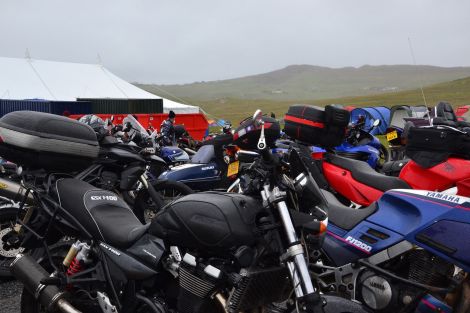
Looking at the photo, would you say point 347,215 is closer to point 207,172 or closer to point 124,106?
point 207,172

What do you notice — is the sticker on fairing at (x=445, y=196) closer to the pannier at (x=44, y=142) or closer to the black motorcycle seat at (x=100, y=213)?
the black motorcycle seat at (x=100, y=213)

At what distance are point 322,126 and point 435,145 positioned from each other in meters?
1.14

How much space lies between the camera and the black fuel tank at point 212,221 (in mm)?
2311

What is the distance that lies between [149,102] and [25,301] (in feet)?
54.8

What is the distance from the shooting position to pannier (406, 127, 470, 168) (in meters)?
3.73

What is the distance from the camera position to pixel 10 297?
428cm

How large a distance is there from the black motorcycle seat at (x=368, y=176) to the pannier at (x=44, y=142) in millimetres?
2366

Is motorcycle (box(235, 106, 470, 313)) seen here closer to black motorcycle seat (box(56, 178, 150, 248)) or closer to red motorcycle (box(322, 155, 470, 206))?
black motorcycle seat (box(56, 178, 150, 248))

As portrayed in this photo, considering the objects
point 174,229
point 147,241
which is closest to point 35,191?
point 147,241

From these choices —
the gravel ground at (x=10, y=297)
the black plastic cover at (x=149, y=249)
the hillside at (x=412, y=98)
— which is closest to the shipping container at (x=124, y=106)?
the gravel ground at (x=10, y=297)

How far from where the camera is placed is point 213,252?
2.39 m

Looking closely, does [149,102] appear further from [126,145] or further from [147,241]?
[147,241]

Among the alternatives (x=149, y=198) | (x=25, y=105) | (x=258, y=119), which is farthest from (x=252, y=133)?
(x=25, y=105)

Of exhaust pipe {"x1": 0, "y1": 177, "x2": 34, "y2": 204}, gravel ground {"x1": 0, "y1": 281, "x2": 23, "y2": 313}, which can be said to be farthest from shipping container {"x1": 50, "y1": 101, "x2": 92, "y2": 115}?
exhaust pipe {"x1": 0, "y1": 177, "x2": 34, "y2": 204}
